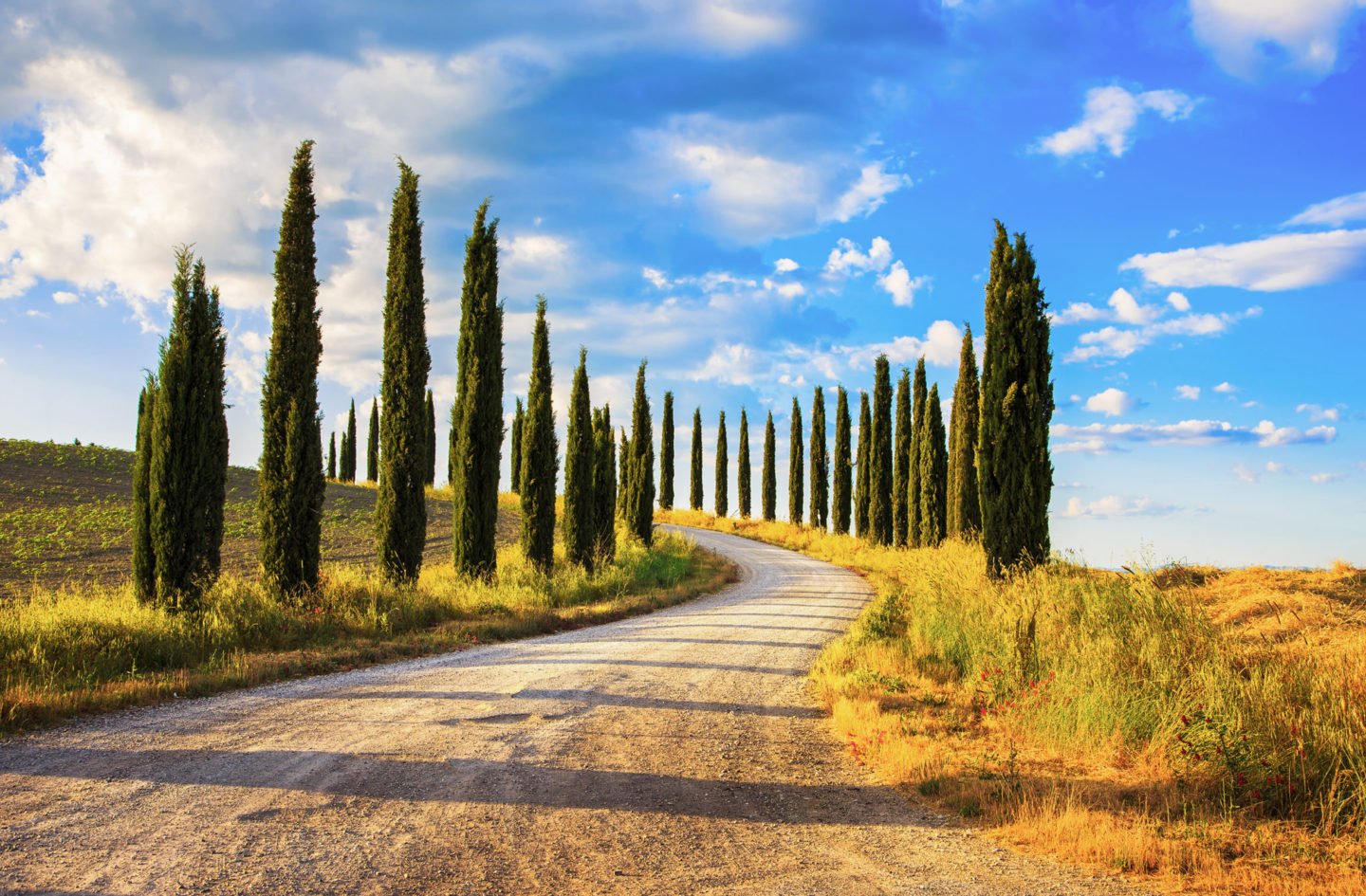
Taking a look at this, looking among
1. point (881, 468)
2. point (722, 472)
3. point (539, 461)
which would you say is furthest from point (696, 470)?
point (539, 461)

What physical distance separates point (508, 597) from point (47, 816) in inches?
449

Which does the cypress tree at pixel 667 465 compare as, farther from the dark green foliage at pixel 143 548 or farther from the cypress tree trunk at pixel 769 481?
the dark green foliage at pixel 143 548

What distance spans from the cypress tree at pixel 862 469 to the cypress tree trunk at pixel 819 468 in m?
6.25

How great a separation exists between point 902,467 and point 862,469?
4.19m

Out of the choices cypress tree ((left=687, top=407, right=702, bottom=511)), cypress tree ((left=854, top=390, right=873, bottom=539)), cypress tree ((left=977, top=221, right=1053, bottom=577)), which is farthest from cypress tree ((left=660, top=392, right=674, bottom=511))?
cypress tree ((left=977, top=221, right=1053, bottom=577))

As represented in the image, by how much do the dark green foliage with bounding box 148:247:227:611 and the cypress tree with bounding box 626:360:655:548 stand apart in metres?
19.5

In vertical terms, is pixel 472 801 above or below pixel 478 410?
below

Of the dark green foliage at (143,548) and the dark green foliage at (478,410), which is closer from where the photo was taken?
the dark green foliage at (143,548)

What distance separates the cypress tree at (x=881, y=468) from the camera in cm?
4094

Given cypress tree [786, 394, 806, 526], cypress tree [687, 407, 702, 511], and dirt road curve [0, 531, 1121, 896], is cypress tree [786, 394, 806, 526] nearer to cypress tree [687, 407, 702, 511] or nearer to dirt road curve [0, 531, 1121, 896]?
cypress tree [687, 407, 702, 511]

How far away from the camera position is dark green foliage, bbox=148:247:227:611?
13516mm

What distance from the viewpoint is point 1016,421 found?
1625cm

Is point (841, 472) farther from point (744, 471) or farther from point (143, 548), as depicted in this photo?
point (143, 548)

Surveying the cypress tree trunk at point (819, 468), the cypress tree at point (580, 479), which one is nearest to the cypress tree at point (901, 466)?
the cypress tree trunk at point (819, 468)
